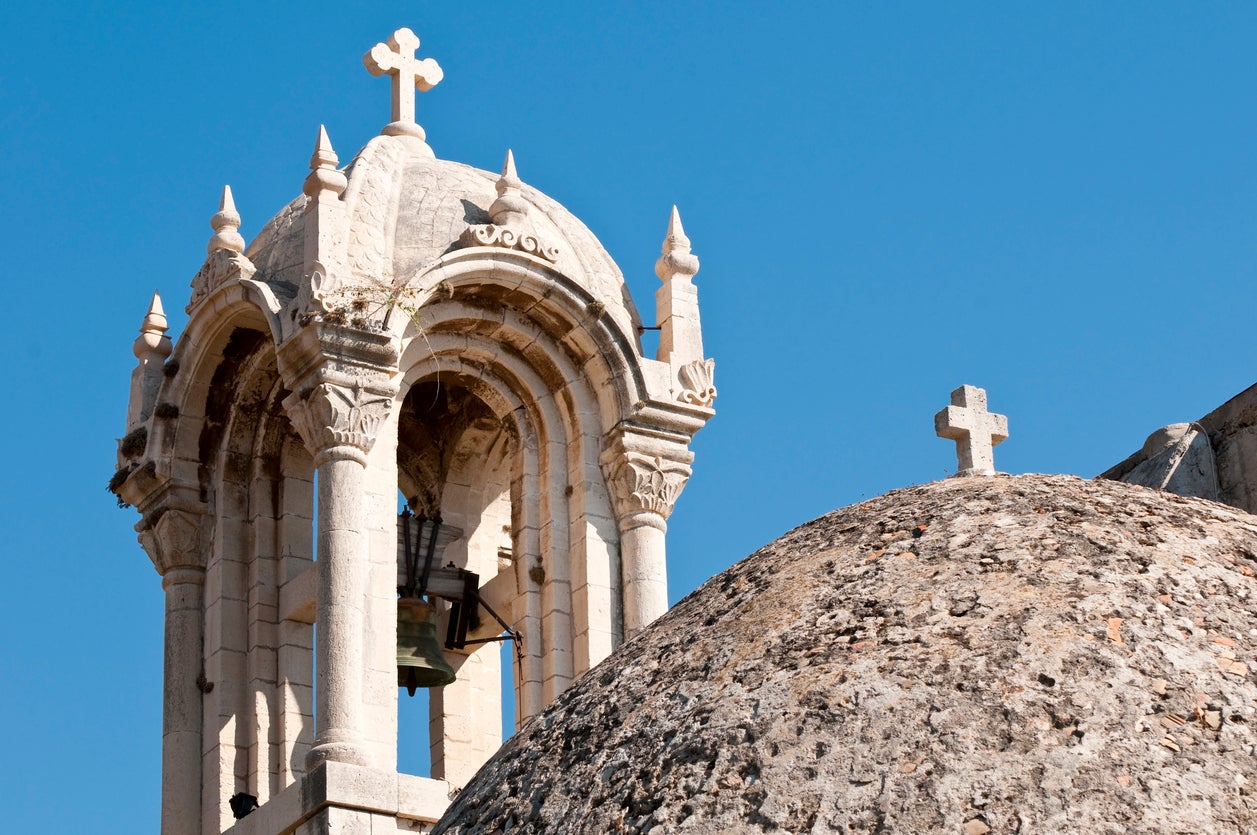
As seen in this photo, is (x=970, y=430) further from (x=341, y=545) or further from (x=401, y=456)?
(x=401, y=456)

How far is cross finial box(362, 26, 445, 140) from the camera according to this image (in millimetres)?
19438

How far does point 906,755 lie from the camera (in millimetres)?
3752

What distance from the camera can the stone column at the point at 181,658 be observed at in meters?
16.7

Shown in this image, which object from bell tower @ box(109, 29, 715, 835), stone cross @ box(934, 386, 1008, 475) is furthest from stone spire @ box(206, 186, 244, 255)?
stone cross @ box(934, 386, 1008, 475)

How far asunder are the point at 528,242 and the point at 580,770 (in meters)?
13.0

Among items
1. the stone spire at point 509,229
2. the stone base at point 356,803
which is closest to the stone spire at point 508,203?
the stone spire at point 509,229

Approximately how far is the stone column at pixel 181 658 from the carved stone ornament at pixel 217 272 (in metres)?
1.58

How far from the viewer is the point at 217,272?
17531 mm

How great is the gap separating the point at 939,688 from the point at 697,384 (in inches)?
549

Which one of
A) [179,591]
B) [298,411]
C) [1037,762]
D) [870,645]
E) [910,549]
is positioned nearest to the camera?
[1037,762]

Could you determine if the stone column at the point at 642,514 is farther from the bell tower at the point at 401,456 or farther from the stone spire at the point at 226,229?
the stone spire at the point at 226,229

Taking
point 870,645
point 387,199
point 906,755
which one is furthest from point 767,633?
point 387,199

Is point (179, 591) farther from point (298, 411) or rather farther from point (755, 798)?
point (755, 798)

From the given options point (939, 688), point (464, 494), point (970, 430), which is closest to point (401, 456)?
point (464, 494)
